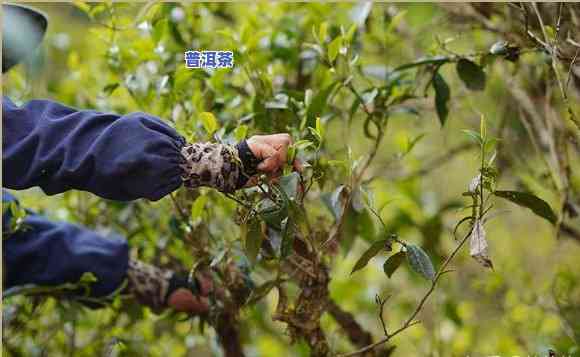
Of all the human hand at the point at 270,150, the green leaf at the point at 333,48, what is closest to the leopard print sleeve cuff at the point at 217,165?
the human hand at the point at 270,150

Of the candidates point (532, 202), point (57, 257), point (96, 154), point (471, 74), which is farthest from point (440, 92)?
point (57, 257)

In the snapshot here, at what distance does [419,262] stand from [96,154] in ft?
1.32

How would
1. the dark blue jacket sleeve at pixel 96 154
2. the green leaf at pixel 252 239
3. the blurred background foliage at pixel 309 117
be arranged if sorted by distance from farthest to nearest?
the blurred background foliage at pixel 309 117, the green leaf at pixel 252 239, the dark blue jacket sleeve at pixel 96 154

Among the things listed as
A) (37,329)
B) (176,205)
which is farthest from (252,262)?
(37,329)

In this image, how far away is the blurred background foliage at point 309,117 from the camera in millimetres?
1195

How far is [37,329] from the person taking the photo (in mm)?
1564

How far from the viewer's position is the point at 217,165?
88 cm

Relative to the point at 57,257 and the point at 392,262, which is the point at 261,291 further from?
the point at 57,257

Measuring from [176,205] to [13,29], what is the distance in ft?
1.19

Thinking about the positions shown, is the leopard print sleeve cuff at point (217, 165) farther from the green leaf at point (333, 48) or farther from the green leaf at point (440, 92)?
the green leaf at point (440, 92)

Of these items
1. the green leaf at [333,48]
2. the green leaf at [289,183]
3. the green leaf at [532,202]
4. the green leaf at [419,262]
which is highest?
the green leaf at [333,48]

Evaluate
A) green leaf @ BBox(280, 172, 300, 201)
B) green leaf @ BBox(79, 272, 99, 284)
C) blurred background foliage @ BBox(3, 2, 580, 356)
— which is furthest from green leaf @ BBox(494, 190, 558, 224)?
green leaf @ BBox(79, 272, 99, 284)

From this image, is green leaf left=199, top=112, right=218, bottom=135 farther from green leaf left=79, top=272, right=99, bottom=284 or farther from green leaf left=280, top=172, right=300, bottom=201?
green leaf left=79, top=272, right=99, bottom=284

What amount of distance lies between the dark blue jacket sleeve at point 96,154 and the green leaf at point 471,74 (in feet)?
1.65
